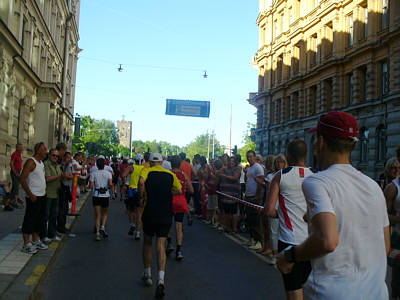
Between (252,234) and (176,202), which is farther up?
(176,202)

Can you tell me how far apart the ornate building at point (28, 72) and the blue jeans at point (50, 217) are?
10.1m

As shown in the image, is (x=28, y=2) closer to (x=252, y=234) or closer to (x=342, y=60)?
(x=252, y=234)

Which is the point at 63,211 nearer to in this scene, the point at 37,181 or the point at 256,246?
the point at 37,181

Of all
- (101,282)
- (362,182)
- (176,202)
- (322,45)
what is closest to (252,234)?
(176,202)

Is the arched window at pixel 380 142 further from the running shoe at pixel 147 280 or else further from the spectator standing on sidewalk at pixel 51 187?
the running shoe at pixel 147 280

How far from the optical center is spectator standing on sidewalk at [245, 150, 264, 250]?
9.63 meters

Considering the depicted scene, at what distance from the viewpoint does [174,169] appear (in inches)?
328

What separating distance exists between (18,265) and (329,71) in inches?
1252

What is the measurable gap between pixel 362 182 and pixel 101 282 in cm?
497

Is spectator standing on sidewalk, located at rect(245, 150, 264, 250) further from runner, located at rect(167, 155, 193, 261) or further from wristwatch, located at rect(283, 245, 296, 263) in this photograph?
wristwatch, located at rect(283, 245, 296, 263)

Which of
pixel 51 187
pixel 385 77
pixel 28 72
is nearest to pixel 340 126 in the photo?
pixel 51 187

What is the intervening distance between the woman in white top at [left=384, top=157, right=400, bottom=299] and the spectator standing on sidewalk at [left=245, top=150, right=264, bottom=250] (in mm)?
4020

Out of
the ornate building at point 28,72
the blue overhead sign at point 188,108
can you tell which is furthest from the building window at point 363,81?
the ornate building at point 28,72

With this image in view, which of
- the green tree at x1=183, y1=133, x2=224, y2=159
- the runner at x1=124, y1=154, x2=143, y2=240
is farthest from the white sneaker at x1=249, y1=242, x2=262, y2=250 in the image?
the green tree at x1=183, y1=133, x2=224, y2=159
